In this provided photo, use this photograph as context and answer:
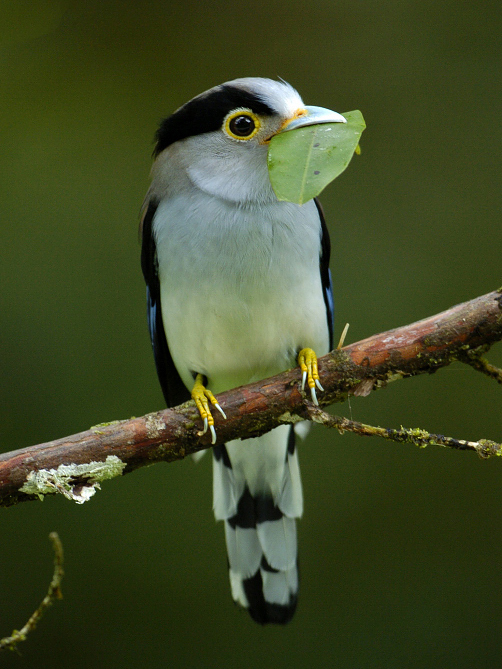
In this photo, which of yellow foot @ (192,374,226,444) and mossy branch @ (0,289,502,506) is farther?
yellow foot @ (192,374,226,444)

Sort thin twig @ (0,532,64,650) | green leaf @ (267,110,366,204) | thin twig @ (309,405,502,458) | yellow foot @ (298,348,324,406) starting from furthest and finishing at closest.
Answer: yellow foot @ (298,348,324,406) → thin twig @ (0,532,64,650) → thin twig @ (309,405,502,458) → green leaf @ (267,110,366,204)

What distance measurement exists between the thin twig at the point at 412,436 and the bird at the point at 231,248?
17 centimetres

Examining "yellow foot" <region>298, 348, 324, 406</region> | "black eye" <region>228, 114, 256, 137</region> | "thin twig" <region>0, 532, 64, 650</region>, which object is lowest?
"thin twig" <region>0, 532, 64, 650</region>

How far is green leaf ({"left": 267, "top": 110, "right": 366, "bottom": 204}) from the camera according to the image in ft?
6.31

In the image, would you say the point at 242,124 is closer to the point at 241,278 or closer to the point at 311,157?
the point at 241,278

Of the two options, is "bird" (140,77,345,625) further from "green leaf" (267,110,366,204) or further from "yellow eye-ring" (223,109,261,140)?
"green leaf" (267,110,366,204)

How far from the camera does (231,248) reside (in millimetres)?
2762

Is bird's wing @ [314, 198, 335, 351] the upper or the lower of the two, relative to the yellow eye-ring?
lower

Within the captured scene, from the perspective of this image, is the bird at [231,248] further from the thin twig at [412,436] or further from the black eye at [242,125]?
the thin twig at [412,436]

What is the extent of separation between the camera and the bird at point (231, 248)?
2.77 m

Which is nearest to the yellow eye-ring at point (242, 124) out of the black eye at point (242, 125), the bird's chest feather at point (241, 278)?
the black eye at point (242, 125)

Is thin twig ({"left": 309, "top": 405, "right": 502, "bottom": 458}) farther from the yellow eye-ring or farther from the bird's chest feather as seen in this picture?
the yellow eye-ring

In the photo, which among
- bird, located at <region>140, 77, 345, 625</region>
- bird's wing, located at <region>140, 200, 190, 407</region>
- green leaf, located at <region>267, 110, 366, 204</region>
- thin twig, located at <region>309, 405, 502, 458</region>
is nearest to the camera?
green leaf, located at <region>267, 110, 366, 204</region>

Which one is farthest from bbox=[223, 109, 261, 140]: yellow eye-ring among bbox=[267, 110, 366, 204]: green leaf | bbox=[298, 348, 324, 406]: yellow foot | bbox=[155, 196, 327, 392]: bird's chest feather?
bbox=[298, 348, 324, 406]: yellow foot
